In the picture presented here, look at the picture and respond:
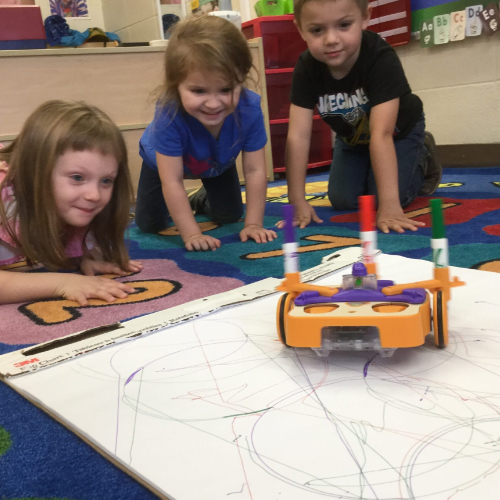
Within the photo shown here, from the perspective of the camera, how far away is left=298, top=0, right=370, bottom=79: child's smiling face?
1.14 meters

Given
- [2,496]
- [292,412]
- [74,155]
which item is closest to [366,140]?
[74,155]

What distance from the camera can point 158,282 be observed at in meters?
0.88

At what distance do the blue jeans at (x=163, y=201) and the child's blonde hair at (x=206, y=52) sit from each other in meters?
0.32

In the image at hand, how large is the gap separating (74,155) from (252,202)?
46cm

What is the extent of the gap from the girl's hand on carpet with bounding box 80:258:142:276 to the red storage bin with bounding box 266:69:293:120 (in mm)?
1475

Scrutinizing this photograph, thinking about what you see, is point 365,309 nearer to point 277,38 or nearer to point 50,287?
point 50,287

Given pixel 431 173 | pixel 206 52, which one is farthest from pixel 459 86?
pixel 206 52

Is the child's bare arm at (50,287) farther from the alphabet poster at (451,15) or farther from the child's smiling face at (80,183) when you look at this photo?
the alphabet poster at (451,15)

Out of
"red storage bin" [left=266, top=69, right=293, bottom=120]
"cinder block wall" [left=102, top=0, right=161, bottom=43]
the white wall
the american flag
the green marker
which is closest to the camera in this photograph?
the green marker

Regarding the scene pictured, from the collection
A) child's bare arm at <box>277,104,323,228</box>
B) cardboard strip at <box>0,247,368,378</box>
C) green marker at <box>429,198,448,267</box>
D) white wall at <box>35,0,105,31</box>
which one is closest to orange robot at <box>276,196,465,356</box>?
green marker at <box>429,198,448,267</box>

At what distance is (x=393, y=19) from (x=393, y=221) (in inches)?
48.9

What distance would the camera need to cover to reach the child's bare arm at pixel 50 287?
805mm

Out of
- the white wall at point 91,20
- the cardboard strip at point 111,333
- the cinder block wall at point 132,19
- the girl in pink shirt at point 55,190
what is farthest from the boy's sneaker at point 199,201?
the white wall at point 91,20

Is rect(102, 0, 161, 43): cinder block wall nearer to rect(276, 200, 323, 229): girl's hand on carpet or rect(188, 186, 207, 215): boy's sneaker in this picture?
rect(188, 186, 207, 215): boy's sneaker
